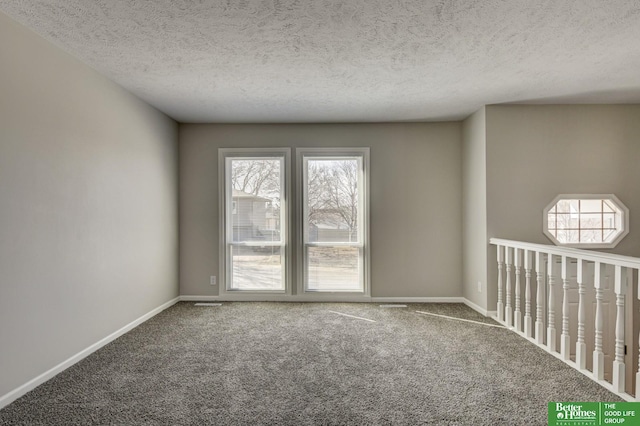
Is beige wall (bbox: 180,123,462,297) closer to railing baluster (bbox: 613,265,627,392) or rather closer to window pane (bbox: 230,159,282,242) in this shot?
window pane (bbox: 230,159,282,242)

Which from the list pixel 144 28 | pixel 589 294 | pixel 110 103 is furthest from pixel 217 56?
pixel 589 294

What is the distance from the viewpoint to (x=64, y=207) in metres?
2.89

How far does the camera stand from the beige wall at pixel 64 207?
94.7 inches

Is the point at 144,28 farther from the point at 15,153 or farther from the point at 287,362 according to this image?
the point at 287,362

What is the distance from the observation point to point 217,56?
2967 millimetres

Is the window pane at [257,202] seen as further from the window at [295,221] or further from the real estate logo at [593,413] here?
the real estate logo at [593,413]

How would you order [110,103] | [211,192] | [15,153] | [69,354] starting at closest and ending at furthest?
1. [15,153]
2. [69,354]
3. [110,103]
4. [211,192]

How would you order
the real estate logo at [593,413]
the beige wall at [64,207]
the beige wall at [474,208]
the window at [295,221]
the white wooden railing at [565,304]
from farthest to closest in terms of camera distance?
the window at [295,221]
the beige wall at [474,208]
the white wooden railing at [565,304]
the beige wall at [64,207]
the real estate logo at [593,413]

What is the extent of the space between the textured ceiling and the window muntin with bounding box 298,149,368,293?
3.57 feet

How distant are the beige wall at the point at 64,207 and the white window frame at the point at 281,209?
1.04m

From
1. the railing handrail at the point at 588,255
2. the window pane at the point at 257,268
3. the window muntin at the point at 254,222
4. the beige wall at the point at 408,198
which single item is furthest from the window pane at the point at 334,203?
the railing handrail at the point at 588,255

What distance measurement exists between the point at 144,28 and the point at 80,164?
1.33 meters

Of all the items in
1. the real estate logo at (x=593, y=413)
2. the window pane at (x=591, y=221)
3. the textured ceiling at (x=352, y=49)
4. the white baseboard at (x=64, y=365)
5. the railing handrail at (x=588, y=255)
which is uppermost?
the textured ceiling at (x=352, y=49)

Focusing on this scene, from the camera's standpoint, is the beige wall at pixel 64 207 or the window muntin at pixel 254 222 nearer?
the beige wall at pixel 64 207
